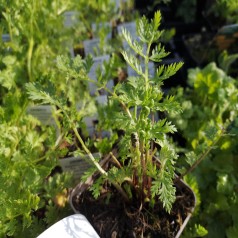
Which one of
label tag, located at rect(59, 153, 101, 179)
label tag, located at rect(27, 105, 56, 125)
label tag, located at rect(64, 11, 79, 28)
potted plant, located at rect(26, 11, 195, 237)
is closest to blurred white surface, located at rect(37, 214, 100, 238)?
potted plant, located at rect(26, 11, 195, 237)

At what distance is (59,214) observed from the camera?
907 mm

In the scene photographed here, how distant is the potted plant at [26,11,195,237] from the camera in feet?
2.21

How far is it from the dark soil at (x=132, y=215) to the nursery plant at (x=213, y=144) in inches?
3.9

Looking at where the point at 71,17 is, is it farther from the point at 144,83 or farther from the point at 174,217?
the point at 174,217

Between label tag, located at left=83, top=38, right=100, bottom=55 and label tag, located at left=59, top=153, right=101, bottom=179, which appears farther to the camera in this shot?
label tag, located at left=83, top=38, right=100, bottom=55

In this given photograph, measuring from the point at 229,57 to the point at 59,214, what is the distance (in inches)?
37.1

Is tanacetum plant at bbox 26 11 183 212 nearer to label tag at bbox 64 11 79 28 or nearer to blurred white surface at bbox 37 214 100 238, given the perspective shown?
blurred white surface at bbox 37 214 100 238

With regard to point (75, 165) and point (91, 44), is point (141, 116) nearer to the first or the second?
point (75, 165)

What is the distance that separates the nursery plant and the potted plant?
0.42ft

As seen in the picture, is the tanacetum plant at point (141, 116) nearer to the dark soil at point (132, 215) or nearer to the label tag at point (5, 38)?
the dark soil at point (132, 215)

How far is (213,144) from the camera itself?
2.92 feet

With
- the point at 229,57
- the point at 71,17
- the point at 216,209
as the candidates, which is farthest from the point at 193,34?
the point at 216,209

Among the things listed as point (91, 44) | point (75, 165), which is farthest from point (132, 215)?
point (91, 44)

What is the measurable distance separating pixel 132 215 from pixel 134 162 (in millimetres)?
131
